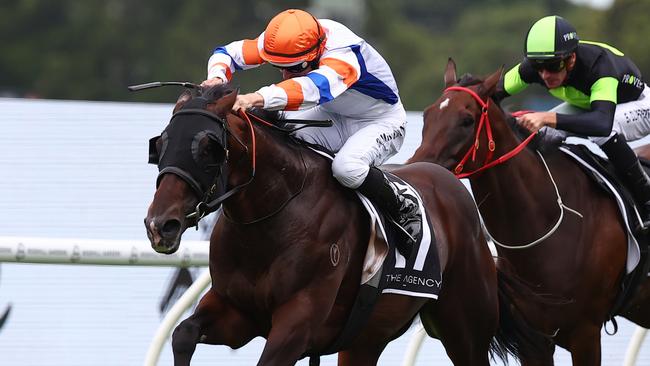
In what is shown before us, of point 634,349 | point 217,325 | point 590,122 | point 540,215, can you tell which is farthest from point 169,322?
point 634,349

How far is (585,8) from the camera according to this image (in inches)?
1578

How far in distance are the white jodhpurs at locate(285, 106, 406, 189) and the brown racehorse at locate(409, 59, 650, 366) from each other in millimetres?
593

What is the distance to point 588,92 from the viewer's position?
20.7 feet

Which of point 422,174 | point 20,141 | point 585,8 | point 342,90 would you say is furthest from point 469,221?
point 585,8

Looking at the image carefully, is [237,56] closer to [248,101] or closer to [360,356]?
[248,101]

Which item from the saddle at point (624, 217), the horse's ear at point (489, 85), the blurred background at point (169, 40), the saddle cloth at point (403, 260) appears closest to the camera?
the saddle cloth at point (403, 260)

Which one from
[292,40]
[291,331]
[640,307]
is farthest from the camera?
[640,307]

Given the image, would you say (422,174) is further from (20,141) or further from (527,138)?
(20,141)

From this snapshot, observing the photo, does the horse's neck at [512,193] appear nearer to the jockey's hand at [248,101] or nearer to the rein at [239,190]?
the rein at [239,190]

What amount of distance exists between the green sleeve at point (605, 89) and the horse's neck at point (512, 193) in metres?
0.42

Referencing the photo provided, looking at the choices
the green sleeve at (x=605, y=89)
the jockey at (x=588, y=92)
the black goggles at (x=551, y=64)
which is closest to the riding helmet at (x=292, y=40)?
the jockey at (x=588, y=92)

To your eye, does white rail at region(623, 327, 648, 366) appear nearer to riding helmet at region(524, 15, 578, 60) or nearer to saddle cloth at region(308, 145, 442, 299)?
riding helmet at region(524, 15, 578, 60)

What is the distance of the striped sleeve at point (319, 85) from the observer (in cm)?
457

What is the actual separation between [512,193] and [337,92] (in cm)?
161
